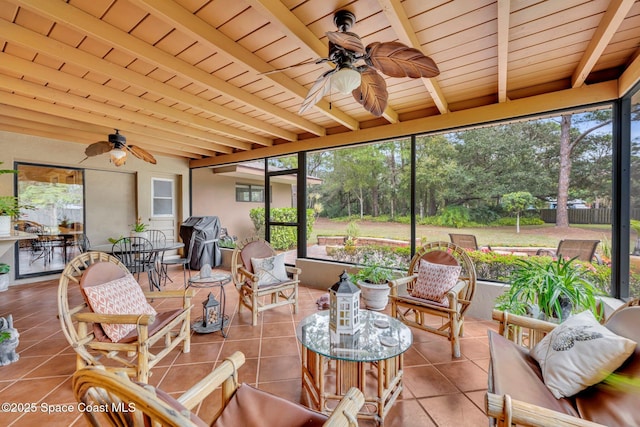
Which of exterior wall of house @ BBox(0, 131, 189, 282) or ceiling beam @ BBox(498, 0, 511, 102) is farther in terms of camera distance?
exterior wall of house @ BBox(0, 131, 189, 282)

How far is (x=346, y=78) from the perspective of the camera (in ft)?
5.60

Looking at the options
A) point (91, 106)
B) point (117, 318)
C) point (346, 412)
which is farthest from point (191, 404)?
point (91, 106)

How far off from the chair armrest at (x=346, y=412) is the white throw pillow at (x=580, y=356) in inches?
42.9

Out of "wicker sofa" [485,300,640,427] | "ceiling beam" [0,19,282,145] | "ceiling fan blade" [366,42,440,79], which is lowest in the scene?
"wicker sofa" [485,300,640,427]

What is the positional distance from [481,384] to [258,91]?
138 inches

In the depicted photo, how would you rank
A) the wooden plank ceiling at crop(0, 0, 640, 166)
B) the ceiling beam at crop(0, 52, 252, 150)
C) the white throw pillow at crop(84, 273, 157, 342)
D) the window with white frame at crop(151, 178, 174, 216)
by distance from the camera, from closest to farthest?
1. the wooden plank ceiling at crop(0, 0, 640, 166)
2. the white throw pillow at crop(84, 273, 157, 342)
3. the ceiling beam at crop(0, 52, 252, 150)
4. the window with white frame at crop(151, 178, 174, 216)

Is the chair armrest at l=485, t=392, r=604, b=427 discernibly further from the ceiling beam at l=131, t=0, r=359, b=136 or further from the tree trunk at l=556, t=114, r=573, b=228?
the tree trunk at l=556, t=114, r=573, b=228

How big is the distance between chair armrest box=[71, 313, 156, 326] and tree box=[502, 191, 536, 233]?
274 inches

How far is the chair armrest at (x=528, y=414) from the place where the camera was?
1008 mm

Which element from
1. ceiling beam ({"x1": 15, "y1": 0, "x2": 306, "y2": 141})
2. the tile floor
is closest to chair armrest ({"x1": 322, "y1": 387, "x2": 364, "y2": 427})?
the tile floor

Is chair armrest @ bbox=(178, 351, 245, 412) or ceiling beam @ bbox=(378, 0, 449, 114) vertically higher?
ceiling beam @ bbox=(378, 0, 449, 114)

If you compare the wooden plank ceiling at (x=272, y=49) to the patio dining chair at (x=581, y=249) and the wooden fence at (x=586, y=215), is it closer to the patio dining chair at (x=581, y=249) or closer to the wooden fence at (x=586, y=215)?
the wooden fence at (x=586, y=215)

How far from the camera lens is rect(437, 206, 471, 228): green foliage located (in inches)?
267

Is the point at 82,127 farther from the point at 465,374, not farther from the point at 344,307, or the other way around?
the point at 465,374
